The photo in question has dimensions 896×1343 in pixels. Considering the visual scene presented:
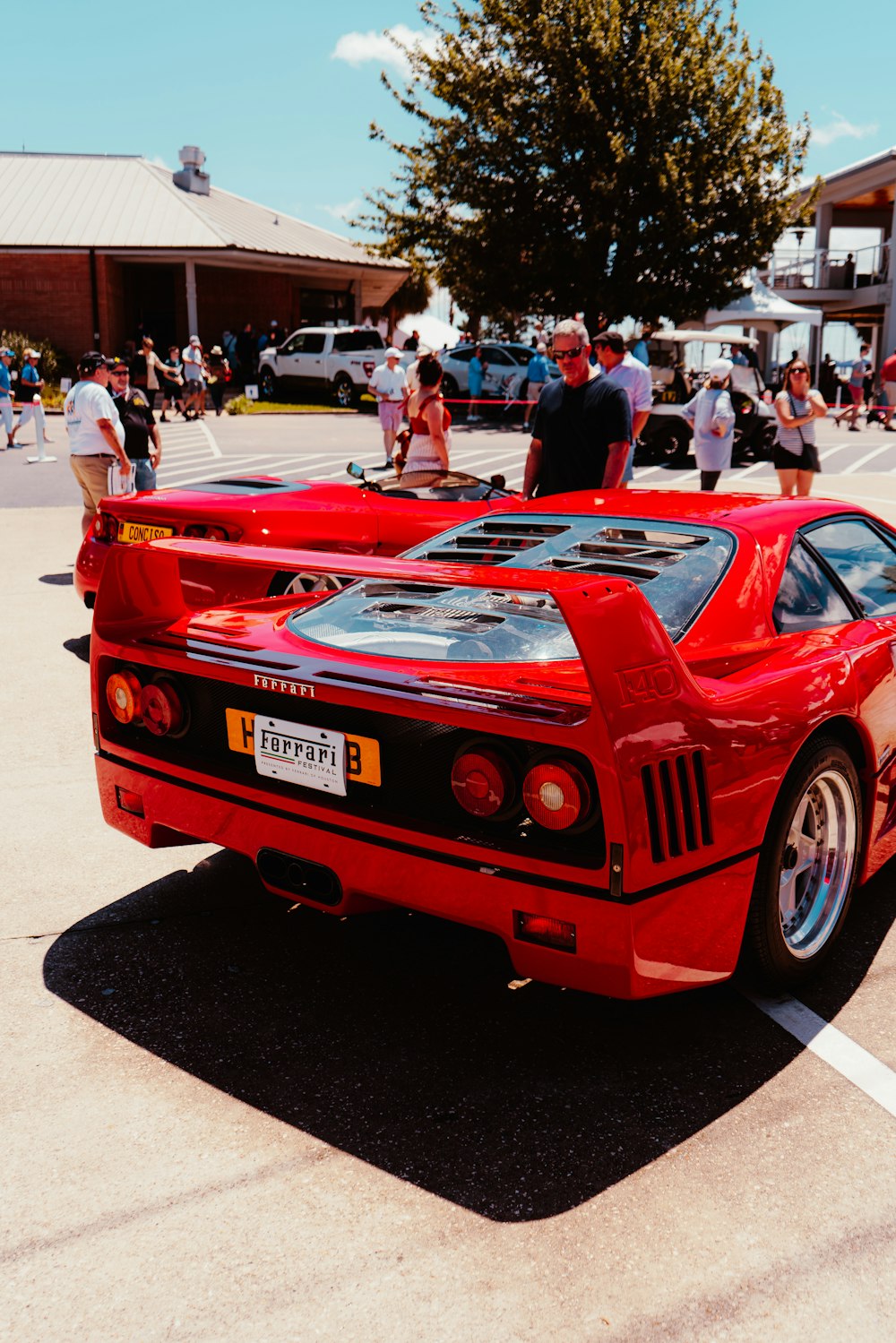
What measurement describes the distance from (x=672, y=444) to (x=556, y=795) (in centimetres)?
1743

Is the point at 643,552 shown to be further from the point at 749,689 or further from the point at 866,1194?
the point at 866,1194

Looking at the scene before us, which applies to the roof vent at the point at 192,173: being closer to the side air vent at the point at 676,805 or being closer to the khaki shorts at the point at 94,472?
the khaki shorts at the point at 94,472

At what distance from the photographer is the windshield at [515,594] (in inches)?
127

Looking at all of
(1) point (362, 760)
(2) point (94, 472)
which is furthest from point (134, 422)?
(1) point (362, 760)

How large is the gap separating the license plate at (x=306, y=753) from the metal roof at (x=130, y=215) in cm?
2934

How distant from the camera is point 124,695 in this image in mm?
3484

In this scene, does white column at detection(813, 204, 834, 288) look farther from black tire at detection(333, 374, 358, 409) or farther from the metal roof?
black tire at detection(333, 374, 358, 409)

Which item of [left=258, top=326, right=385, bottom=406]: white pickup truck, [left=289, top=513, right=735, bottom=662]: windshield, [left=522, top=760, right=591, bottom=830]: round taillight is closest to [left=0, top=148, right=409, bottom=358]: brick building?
[left=258, top=326, right=385, bottom=406]: white pickup truck

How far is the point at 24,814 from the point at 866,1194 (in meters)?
3.25

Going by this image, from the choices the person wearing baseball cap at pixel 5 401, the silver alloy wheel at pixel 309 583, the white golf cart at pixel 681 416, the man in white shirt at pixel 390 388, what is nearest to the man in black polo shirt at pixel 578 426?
the silver alloy wheel at pixel 309 583

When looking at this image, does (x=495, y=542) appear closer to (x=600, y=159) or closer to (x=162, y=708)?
(x=162, y=708)

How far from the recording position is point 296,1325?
213 centimetres

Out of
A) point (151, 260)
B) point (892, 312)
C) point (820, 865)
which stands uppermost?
point (151, 260)

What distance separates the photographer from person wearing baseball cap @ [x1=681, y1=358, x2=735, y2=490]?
10852 mm
